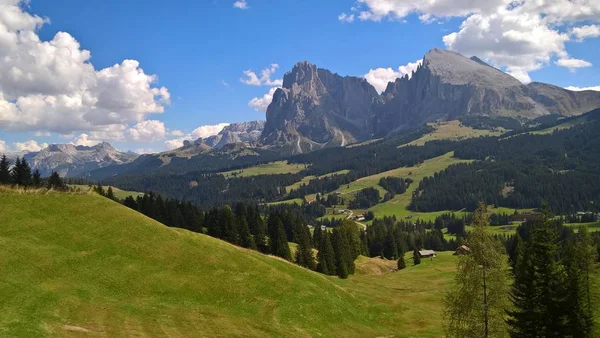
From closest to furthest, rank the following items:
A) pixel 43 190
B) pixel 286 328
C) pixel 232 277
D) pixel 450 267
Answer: pixel 286 328 < pixel 232 277 < pixel 43 190 < pixel 450 267

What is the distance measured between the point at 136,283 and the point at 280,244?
65.6 m

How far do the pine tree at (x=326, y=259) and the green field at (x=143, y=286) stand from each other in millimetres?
39257

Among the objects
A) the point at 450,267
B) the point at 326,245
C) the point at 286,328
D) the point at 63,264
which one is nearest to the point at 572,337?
the point at 286,328

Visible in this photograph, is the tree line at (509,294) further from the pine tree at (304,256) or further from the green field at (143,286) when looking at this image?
the pine tree at (304,256)

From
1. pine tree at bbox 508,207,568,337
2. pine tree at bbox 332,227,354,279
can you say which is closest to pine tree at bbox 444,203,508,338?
pine tree at bbox 508,207,568,337

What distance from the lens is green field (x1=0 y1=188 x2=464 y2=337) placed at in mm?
39312

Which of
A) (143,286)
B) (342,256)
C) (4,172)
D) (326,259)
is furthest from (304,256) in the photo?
(4,172)

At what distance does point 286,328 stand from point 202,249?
693 inches

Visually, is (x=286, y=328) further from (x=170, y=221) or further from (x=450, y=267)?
(x=450, y=267)

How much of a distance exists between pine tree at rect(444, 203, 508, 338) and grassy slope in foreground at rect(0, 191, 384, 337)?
18182mm

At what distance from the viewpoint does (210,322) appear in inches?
1742

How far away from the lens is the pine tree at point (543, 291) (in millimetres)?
37719

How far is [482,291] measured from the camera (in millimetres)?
36938

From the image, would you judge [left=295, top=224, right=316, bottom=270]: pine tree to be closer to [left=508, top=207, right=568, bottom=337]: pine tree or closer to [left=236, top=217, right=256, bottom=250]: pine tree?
[left=236, top=217, right=256, bottom=250]: pine tree
